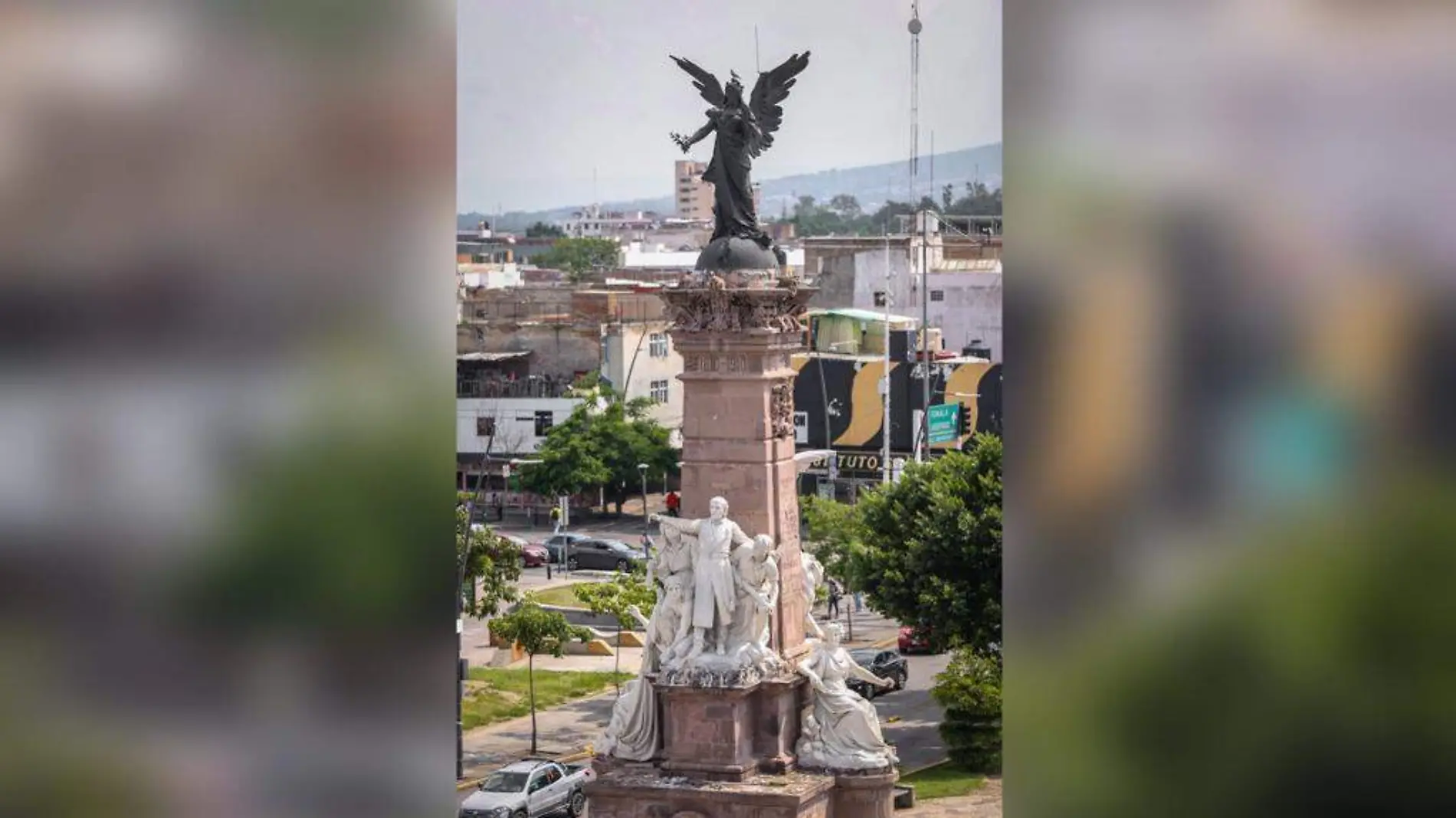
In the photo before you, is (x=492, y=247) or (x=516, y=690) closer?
(x=516, y=690)

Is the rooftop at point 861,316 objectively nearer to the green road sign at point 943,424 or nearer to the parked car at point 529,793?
the green road sign at point 943,424

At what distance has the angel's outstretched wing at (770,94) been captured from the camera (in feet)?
87.0

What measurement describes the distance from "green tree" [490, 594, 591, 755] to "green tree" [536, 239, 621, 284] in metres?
56.5

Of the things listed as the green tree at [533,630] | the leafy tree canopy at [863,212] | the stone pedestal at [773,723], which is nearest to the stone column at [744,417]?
the stone pedestal at [773,723]

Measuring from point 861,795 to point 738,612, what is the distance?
7.79 ft

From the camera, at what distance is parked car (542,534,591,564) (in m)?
53.3

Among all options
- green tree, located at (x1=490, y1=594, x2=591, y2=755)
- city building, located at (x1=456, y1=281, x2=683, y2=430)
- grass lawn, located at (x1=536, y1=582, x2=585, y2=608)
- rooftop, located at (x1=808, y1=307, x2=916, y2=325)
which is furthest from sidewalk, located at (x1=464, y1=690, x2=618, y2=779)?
city building, located at (x1=456, y1=281, x2=683, y2=430)

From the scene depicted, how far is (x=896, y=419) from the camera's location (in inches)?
2315

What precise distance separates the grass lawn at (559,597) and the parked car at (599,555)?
320 cm

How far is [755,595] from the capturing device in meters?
25.0

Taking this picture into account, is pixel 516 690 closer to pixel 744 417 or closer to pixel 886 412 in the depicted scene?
pixel 744 417

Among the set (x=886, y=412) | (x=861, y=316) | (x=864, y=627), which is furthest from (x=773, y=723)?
(x=861, y=316)
